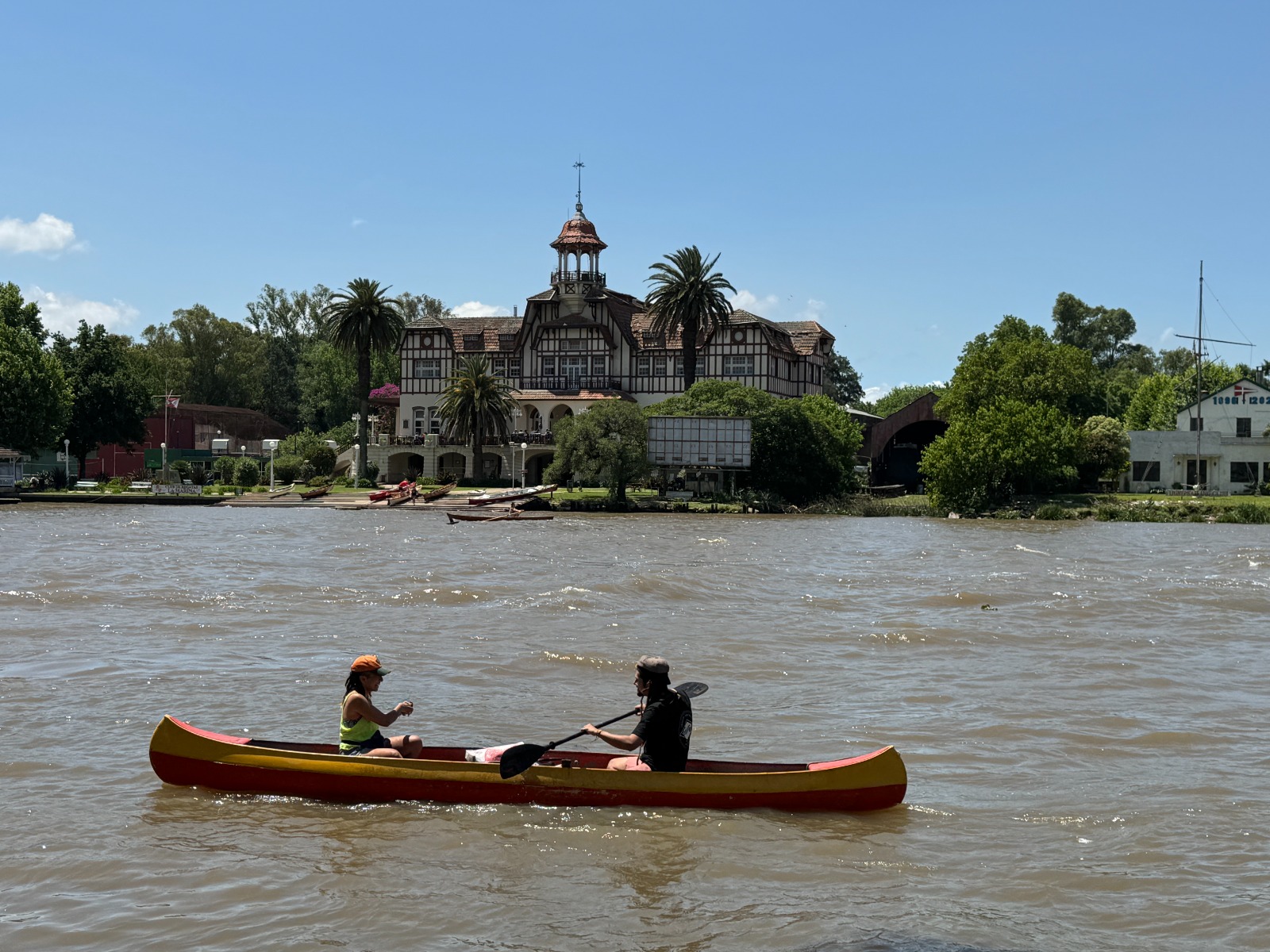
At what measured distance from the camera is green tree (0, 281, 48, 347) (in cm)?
7688

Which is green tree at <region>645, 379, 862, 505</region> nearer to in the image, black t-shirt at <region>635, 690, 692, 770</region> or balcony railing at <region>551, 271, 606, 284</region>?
balcony railing at <region>551, 271, 606, 284</region>


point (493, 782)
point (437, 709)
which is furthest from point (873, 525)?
point (493, 782)

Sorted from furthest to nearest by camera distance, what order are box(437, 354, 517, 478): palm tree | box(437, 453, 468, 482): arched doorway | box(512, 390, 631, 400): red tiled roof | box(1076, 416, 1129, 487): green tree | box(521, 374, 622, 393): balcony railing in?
box(521, 374, 622, 393): balcony railing < box(437, 453, 468, 482): arched doorway < box(512, 390, 631, 400): red tiled roof < box(437, 354, 517, 478): palm tree < box(1076, 416, 1129, 487): green tree

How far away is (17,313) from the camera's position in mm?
78000

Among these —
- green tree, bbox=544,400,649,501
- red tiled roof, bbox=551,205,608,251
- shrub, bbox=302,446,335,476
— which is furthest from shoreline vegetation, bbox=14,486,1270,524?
red tiled roof, bbox=551,205,608,251

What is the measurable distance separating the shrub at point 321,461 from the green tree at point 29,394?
1583 centimetres

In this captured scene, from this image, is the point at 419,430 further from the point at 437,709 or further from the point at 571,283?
the point at 437,709

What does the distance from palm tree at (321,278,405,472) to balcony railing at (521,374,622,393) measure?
10529mm

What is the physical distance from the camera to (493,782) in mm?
10375

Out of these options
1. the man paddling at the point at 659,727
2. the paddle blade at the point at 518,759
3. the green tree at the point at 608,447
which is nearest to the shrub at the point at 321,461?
the green tree at the point at 608,447

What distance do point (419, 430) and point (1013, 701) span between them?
76.2 metres

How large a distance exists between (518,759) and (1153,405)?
83.9m

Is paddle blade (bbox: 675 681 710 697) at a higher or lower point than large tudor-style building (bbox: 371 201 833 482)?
lower

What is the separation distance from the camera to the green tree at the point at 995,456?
5894 centimetres
